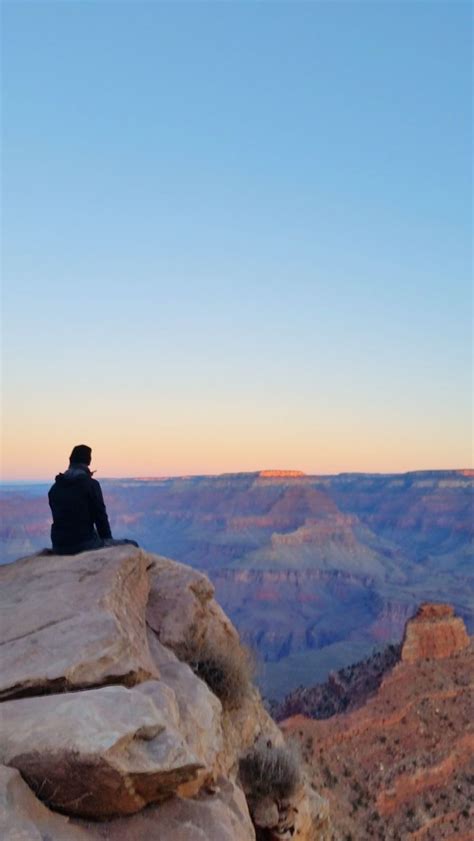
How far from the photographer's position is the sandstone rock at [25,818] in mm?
3734

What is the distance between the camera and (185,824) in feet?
15.6

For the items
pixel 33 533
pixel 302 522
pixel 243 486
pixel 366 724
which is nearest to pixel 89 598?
pixel 366 724

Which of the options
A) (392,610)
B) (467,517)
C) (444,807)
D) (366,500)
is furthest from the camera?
(366,500)

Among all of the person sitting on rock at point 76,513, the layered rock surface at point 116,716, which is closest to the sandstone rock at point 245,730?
the layered rock surface at point 116,716

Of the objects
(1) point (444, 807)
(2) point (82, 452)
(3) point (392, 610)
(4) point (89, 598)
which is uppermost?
(2) point (82, 452)

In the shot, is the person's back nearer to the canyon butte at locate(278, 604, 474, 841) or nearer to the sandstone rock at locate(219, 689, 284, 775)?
the sandstone rock at locate(219, 689, 284, 775)

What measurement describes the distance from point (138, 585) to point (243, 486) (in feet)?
434

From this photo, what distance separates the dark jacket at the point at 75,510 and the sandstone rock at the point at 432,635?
22620 mm

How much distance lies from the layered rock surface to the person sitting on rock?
→ 0.34 meters

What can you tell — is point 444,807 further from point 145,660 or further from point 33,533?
point 33,533

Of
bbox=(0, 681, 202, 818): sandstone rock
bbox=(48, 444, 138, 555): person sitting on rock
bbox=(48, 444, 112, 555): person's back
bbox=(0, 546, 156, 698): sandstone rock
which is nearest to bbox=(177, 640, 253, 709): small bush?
bbox=(0, 546, 156, 698): sandstone rock

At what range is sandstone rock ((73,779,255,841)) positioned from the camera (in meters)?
4.47

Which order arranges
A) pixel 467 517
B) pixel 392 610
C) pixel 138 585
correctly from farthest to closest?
pixel 467 517
pixel 392 610
pixel 138 585

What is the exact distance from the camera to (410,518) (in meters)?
138
